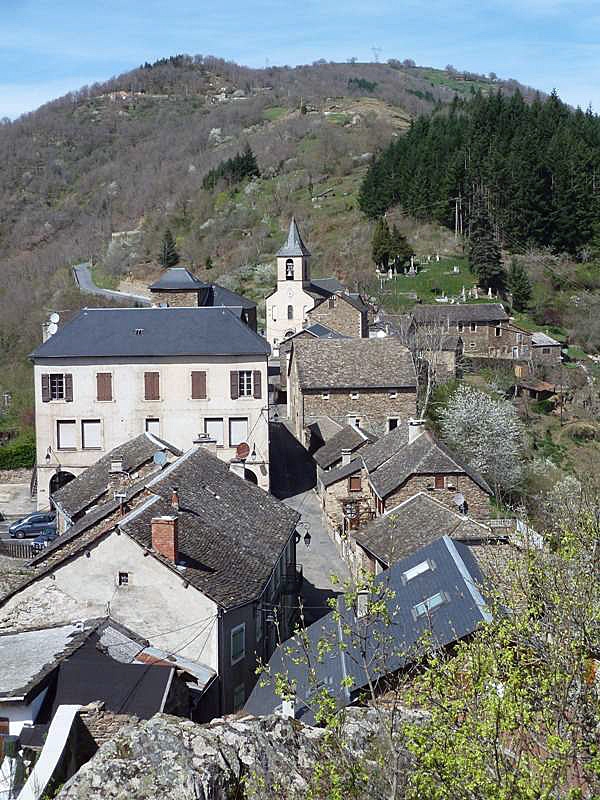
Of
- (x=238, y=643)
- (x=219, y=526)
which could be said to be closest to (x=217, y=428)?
(x=219, y=526)

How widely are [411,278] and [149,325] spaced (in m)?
38.3

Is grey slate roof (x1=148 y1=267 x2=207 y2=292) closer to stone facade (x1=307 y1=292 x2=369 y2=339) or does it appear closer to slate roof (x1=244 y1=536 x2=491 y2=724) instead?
stone facade (x1=307 y1=292 x2=369 y2=339)

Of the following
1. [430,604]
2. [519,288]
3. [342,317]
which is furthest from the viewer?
[519,288]

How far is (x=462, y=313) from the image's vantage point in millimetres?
63156

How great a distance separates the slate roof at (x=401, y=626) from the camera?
14508mm

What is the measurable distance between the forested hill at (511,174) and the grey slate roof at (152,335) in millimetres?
44490

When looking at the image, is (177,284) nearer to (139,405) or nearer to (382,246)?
(139,405)

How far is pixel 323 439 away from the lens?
142ft

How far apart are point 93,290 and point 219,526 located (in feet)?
224

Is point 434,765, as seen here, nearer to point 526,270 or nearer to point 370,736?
point 370,736

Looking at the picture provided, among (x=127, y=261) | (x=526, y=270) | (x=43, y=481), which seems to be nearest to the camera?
(x=43, y=481)

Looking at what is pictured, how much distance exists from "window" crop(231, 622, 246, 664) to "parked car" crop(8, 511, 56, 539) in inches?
612

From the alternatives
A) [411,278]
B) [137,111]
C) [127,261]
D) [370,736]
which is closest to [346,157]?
[127,261]

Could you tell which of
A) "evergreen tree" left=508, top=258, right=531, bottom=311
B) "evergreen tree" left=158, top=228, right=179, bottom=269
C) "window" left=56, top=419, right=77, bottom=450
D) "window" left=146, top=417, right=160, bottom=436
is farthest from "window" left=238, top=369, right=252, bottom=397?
"evergreen tree" left=158, top=228, right=179, bottom=269
